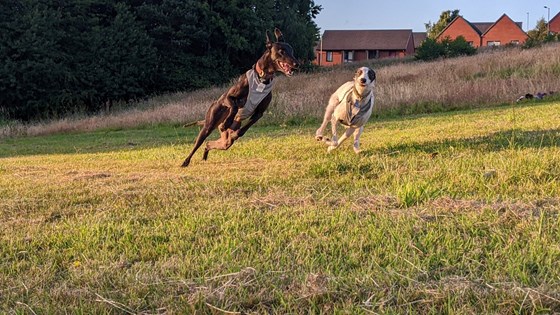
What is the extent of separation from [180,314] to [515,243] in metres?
1.80

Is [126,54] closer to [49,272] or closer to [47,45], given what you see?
[47,45]

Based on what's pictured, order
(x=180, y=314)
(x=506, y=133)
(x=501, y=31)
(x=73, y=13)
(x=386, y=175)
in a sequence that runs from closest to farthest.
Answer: (x=180, y=314)
(x=386, y=175)
(x=506, y=133)
(x=73, y=13)
(x=501, y=31)

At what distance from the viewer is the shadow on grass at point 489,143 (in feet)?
20.7

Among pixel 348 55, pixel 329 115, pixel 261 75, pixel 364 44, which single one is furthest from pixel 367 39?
pixel 261 75

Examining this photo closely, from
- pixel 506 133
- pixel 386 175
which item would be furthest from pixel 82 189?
pixel 506 133

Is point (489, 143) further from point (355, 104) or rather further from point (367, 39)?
point (367, 39)

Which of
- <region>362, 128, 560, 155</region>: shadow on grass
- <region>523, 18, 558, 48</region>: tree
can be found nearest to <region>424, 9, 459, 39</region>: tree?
<region>523, 18, 558, 48</region>: tree

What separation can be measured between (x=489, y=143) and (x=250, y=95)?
3.14 meters

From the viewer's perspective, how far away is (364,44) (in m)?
74.7

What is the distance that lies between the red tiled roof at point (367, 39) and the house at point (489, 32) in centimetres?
601

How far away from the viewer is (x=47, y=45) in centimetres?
2902

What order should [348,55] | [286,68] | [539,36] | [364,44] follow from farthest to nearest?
[348,55], [364,44], [539,36], [286,68]

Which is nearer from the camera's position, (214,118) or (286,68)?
(286,68)

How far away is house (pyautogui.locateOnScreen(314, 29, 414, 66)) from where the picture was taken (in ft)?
243
